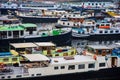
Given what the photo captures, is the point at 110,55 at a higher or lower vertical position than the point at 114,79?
higher

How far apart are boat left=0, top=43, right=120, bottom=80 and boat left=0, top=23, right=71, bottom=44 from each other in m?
10.6

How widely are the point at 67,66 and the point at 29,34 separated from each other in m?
13.1

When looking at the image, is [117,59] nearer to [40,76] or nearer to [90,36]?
[40,76]

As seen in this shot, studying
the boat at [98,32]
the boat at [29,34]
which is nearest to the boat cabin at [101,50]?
the boat at [29,34]

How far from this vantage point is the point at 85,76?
941 inches

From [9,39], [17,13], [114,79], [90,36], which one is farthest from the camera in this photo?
[17,13]

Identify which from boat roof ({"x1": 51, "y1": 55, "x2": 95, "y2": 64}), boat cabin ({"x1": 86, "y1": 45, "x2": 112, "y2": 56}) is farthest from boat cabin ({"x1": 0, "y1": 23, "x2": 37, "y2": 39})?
boat cabin ({"x1": 86, "y1": 45, "x2": 112, "y2": 56})

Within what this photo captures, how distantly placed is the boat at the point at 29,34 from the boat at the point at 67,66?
10.6 m

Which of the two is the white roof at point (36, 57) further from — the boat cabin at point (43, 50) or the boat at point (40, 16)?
the boat at point (40, 16)

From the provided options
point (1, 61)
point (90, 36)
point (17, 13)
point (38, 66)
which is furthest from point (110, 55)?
point (17, 13)

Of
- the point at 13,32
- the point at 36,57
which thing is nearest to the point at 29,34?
the point at 13,32

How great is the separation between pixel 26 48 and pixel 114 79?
287 inches

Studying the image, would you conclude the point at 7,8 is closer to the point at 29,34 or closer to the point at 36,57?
the point at 29,34

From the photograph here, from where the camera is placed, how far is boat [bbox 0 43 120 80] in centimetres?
2269
